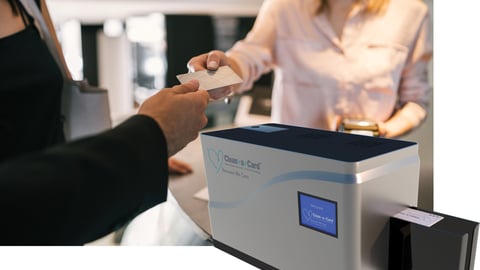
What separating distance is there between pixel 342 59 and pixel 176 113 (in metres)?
0.80

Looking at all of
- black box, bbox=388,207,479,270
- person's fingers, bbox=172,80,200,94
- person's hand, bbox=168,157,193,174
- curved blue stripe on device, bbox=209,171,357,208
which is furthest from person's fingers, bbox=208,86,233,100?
black box, bbox=388,207,479,270

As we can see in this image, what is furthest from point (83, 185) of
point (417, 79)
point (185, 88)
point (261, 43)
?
point (417, 79)

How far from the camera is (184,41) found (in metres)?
1.49

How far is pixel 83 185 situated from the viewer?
0.73 metres

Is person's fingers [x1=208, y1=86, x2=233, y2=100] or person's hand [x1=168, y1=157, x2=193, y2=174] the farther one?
person's hand [x1=168, y1=157, x2=193, y2=174]

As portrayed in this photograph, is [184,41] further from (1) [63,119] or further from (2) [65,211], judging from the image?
(2) [65,211]

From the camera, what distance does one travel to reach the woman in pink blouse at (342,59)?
57.2 inches

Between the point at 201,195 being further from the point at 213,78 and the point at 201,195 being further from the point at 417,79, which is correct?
the point at 417,79

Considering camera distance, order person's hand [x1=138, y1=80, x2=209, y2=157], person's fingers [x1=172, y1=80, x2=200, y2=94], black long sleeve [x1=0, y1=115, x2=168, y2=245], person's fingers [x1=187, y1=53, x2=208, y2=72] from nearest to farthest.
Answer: black long sleeve [x1=0, y1=115, x2=168, y2=245]
person's hand [x1=138, y1=80, x2=209, y2=157]
person's fingers [x1=172, y1=80, x2=200, y2=94]
person's fingers [x1=187, y1=53, x2=208, y2=72]

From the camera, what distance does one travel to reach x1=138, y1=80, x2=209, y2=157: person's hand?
31.9 inches

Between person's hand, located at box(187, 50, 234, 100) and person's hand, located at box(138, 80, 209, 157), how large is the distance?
290mm

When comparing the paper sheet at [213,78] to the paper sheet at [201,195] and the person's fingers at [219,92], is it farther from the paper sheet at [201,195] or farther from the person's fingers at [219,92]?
the paper sheet at [201,195]

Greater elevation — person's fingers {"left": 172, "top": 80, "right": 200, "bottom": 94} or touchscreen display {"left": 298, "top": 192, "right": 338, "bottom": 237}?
person's fingers {"left": 172, "top": 80, "right": 200, "bottom": 94}

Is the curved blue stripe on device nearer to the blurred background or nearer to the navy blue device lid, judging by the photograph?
the navy blue device lid
